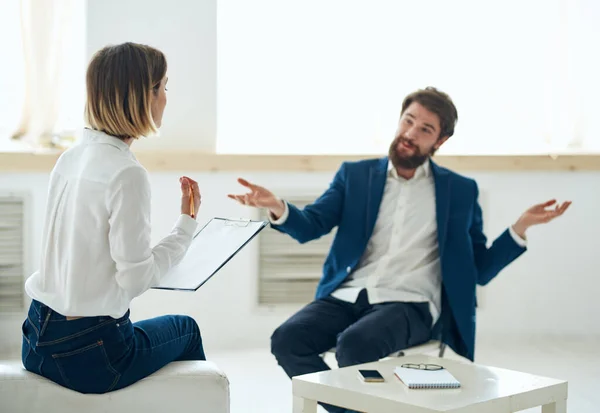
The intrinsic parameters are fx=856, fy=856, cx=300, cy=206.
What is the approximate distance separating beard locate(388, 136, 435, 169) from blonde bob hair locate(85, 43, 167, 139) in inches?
44.5

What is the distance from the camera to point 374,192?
2.80m

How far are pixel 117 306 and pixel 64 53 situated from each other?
237 centimetres

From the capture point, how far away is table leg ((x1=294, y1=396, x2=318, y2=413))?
2.02 m

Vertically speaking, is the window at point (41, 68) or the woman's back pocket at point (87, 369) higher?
the window at point (41, 68)

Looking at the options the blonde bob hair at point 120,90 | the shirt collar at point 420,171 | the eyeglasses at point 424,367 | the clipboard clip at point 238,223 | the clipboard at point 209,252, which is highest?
the blonde bob hair at point 120,90

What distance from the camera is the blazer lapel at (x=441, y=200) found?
2724 mm

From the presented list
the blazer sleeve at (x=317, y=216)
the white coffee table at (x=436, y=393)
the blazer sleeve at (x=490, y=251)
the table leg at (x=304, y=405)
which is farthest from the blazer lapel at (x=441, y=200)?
the table leg at (x=304, y=405)

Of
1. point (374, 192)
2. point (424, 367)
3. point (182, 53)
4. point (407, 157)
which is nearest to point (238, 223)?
point (424, 367)

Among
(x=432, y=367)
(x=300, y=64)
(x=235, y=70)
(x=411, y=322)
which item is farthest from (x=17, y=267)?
→ (x=432, y=367)

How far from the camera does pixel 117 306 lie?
1816 millimetres

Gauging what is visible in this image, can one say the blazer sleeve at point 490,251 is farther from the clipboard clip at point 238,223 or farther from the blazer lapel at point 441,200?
the clipboard clip at point 238,223

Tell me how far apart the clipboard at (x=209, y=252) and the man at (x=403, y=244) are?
0.39m

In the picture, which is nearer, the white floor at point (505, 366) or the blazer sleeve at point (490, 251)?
the blazer sleeve at point (490, 251)

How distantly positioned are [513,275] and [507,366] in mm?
648
